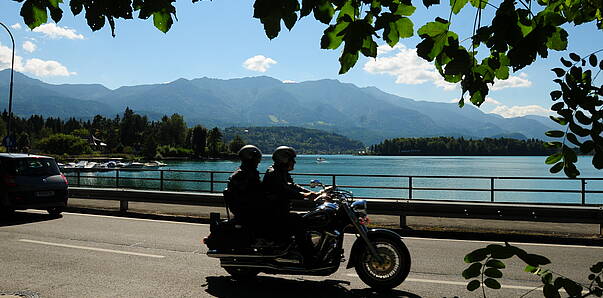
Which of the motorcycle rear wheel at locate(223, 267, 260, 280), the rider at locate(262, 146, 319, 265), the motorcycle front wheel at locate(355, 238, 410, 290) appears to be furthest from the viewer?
the motorcycle rear wheel at locate(223, 267, 260, 280)

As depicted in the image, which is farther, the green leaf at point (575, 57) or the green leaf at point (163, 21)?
the green leaf at point (163, 21)

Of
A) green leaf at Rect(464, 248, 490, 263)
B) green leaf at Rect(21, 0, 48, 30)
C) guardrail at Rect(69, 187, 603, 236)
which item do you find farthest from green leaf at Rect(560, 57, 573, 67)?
guardrail at Rect(69, 187, 603, 236)

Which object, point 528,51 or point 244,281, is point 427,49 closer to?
point 528,51

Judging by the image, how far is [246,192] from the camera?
229 inches

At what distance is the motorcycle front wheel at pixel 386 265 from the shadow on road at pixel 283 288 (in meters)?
0.12

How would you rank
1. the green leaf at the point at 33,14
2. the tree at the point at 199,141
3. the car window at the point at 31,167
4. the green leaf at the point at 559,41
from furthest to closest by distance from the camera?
the tree at the point at 199,141
the car window at the point at 31,167
the green leaf at the point at 33,14
the green leaf at the point at 559,41

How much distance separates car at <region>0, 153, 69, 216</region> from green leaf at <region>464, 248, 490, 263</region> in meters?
12.3

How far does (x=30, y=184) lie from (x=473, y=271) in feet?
40.9

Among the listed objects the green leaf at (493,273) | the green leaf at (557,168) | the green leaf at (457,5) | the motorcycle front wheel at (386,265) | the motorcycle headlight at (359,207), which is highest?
the green leaf at (457,5)

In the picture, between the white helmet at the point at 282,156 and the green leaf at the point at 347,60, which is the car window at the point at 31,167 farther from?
the green leaf at the point at 347,60

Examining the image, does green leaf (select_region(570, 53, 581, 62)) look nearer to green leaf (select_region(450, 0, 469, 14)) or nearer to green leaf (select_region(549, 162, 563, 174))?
green leaf (select_region(549, 162, 563, 174))

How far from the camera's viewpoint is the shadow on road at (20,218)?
1128 centimetres

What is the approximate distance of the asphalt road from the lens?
5574 millimetres

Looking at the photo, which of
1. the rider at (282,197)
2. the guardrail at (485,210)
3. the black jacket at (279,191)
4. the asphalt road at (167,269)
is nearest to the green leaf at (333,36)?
the asphalt road at (167,269)
